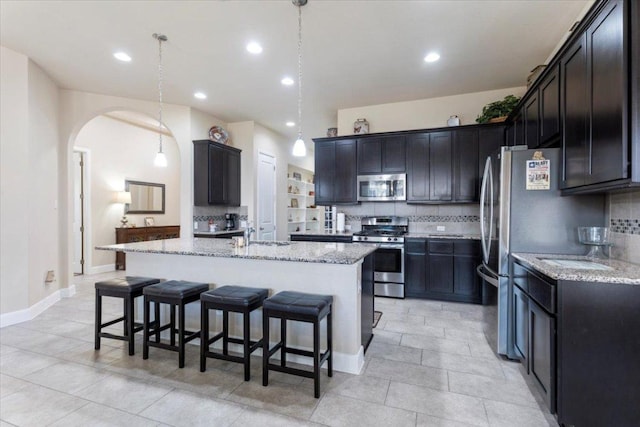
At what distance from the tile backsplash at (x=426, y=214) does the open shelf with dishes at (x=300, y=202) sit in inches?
121

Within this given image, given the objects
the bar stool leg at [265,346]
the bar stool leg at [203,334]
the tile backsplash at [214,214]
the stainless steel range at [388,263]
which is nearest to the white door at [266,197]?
the tile backsplash at [214,214]

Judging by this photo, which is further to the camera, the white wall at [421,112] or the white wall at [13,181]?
the white wall at [421,112]

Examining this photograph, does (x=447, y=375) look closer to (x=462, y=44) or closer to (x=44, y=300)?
(x=462, y=44)

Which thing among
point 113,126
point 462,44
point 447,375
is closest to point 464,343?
point 447,375

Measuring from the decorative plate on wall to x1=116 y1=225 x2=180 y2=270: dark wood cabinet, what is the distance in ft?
8.21

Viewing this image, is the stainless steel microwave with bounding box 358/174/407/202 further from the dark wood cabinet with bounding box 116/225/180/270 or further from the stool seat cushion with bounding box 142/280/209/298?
the dark wood cabinet with bounding box 116/225/180/270

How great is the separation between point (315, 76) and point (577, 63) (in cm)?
281

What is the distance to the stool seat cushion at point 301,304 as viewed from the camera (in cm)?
205

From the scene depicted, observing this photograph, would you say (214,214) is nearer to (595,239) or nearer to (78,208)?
(78,208)

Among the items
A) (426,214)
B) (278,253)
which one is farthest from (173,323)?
(426,214)

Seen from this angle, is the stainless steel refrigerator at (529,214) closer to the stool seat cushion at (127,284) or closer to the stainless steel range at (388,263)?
the stainless steel range at (388,263)

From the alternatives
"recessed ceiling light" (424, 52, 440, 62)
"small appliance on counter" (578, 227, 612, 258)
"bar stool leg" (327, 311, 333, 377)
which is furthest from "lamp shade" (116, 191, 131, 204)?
"small appliance on counter" (578, 227, 612, 258)

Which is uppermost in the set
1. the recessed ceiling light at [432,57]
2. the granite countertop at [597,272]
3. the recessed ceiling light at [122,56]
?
the recessed ceiling light at [432,57]

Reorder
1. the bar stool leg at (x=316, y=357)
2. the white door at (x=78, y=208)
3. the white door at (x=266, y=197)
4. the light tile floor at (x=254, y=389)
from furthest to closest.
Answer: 1. the white door at (x=266, y=197)
2. the white door at (x=78, y=208)
3. the bar stool leg at (x=316, y=357)
4. the light tile floor at (x=254, y=389)
